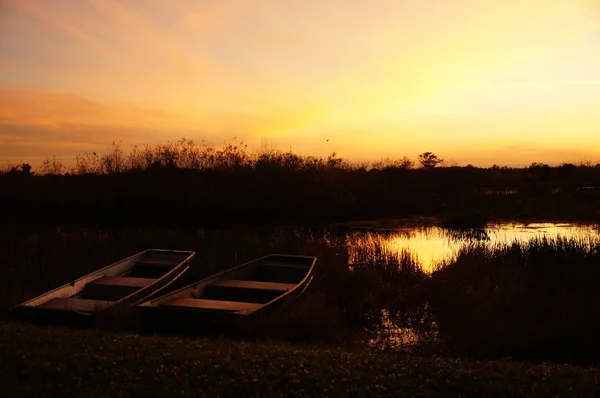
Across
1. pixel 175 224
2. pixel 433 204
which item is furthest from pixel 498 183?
pixel 175 224

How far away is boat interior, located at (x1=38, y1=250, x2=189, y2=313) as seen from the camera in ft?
28.8

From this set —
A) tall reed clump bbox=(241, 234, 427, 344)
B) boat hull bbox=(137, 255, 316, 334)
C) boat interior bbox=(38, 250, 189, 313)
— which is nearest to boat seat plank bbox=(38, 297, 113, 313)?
boat interior bbox=(38, 250, 189, 313)

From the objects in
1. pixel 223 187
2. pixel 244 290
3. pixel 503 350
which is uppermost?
pixel 223 187

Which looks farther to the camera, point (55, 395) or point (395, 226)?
point (395, 226)

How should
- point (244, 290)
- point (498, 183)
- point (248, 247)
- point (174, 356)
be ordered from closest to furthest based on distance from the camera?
point (174, 356), point (244, 290), point (248, 247), point (498, 183)

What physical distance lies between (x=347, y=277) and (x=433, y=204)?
17.4 m

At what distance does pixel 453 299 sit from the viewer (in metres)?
10.7

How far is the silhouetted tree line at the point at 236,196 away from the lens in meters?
24.3

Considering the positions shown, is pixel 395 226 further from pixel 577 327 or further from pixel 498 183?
pixel 498 183

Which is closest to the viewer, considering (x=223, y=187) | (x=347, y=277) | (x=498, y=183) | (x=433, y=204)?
(x=347, y=277)

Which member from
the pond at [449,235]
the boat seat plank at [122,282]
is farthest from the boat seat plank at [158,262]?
the pond at [449,235]

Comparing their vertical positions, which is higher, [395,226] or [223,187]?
[223,187]

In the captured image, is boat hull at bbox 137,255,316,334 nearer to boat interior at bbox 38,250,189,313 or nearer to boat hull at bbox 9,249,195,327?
boat hull at bbox 9,249,195,327

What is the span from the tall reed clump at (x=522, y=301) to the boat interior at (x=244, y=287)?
9.60 feet
